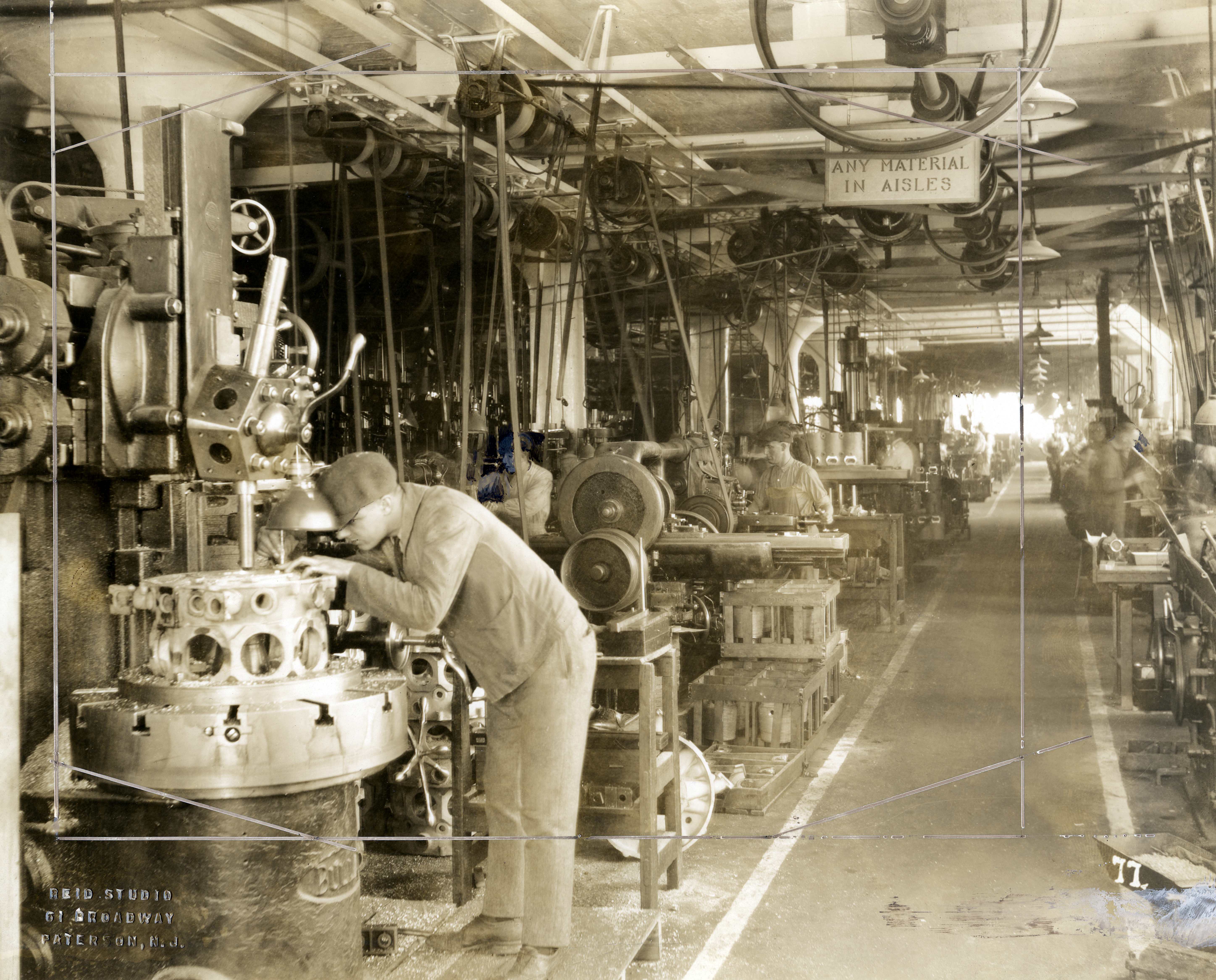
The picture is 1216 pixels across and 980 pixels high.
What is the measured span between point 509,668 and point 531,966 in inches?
29.6

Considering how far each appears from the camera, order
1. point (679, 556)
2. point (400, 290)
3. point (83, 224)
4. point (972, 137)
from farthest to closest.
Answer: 1. point (679, 556)
2. point (400, 290)
3. point (83, 224)
4. point (972, 137)

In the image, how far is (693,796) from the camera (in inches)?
140

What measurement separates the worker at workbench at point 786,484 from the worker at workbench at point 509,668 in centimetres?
72

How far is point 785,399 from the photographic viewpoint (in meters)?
3.12

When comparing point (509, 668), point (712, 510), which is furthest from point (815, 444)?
point (509, 668)

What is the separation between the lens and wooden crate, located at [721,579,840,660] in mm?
3463

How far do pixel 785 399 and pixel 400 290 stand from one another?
116 centimetres

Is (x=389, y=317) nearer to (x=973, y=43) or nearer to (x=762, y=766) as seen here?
(x=973, y=43)

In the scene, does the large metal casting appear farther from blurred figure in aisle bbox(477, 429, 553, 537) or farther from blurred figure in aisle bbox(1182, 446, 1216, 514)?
blurred figure in aisle bbox(1182, 446, 1216, 514)

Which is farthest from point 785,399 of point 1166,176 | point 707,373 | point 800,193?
point 1166,176

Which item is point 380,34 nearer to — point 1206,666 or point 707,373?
point 707,373

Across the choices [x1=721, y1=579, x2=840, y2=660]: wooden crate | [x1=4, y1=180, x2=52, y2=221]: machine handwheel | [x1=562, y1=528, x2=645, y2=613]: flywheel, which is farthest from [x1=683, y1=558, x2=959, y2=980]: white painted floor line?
[x1=4, y1=180, x2=52, y2=221]: machine handwheel

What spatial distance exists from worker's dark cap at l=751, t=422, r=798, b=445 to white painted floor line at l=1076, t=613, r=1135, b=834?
3.10 feet

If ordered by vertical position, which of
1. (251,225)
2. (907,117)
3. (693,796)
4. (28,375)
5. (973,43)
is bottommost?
(693,796)
